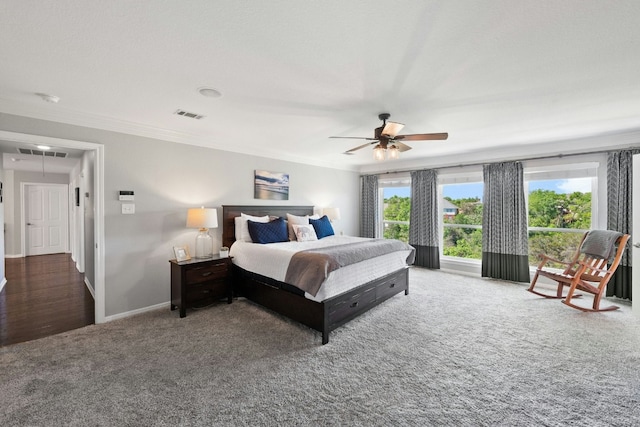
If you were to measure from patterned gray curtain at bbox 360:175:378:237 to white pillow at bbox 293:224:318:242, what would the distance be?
2.42 m

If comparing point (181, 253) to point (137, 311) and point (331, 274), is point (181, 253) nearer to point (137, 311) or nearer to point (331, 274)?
point (137, 311)

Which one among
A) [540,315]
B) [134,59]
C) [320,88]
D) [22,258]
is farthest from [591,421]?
[22,258]

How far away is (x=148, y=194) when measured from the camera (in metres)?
3.49

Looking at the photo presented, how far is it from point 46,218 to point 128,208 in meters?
6.23

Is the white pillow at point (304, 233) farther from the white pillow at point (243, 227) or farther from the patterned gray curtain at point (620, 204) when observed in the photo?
the patterned gray curtain at point (620, 204)

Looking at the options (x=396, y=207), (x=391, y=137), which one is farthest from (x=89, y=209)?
(x=396, y=207)

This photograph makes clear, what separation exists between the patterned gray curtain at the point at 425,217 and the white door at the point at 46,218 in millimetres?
9040

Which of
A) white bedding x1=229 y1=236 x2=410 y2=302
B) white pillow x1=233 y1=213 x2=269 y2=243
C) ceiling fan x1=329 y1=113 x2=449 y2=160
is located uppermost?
ceiling fan x1=329 y1=113 x2=449 y2=160

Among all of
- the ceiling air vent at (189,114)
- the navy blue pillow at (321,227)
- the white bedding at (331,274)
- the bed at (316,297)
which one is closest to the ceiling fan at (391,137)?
the white bedding at (331,274)

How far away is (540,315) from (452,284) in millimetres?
1354

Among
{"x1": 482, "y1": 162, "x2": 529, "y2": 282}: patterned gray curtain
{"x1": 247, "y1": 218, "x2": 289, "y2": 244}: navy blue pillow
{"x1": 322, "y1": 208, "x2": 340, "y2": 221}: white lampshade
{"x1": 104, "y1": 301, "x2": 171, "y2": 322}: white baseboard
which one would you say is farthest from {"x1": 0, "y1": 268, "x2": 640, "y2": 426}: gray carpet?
{"x1": 322, "y1": 208, "x2": 340, "y2": 221}: white lampshade

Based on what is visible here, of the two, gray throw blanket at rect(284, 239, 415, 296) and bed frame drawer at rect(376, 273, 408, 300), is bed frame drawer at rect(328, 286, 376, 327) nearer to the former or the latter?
bed frame drawer at rect(376, 273, 408, 300)

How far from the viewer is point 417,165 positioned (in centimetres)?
580

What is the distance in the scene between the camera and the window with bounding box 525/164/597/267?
14.0ft
